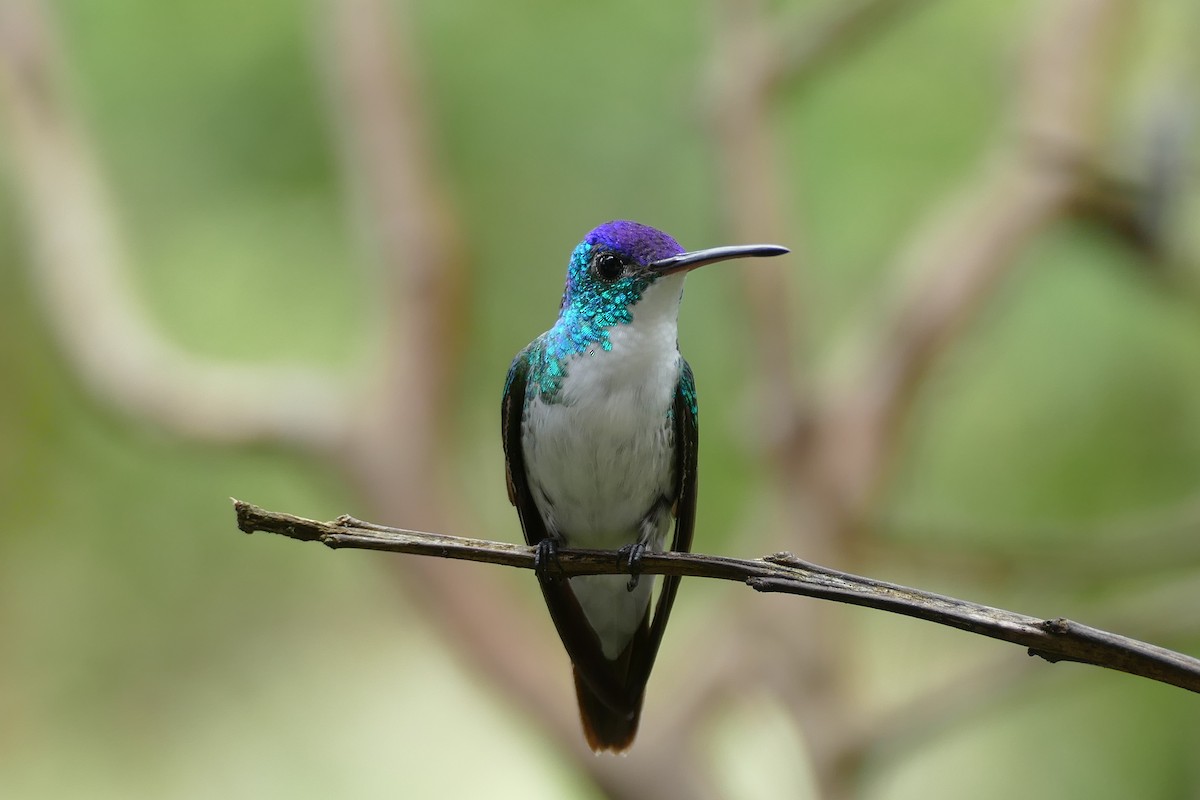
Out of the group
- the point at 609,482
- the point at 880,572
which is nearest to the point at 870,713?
the point at 880,572

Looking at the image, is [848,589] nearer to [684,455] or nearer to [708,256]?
[708,256]

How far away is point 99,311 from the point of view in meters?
4.84

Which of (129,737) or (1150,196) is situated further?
(129,737)

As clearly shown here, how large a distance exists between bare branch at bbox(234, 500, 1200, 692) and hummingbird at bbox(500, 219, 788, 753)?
66 cm

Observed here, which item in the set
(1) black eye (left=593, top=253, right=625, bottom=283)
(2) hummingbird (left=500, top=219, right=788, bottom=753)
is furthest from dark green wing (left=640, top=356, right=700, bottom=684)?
(1) black eye (left=593, top=253, right=625, bottom=283)

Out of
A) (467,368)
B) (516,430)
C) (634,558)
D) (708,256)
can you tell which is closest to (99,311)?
(467,368)

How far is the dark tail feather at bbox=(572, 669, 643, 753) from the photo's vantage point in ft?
7.37

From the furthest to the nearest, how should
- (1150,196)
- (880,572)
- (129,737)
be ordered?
(129,737)
(880,572)
(1150,196)

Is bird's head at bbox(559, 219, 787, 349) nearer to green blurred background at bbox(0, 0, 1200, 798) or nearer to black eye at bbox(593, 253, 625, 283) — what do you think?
black eye at bbox(593, 253, 625, 283)

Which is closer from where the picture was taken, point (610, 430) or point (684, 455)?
point (610, 430)

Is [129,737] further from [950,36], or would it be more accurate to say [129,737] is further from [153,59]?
[950,36]

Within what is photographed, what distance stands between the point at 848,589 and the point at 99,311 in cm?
420

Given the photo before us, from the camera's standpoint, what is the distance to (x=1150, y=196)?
3.83m

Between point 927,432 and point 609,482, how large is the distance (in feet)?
13.1
